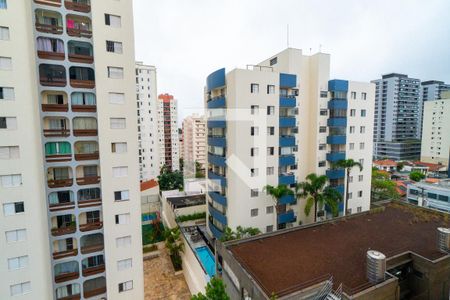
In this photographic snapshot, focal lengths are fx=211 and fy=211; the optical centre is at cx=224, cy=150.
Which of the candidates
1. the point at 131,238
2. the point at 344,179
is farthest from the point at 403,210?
the point at 131,238

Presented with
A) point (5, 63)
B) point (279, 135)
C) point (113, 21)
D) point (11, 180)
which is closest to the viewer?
point (5, 63)

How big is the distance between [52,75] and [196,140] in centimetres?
5710

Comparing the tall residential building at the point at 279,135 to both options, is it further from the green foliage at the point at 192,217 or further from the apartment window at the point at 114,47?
the apartment window at the point at 114,47

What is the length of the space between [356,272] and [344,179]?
16.8 m

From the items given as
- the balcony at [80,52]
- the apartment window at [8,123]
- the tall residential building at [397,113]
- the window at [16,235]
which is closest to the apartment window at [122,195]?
the window at [16,235]

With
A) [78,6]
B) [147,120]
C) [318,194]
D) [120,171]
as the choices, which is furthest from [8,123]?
[147,120]

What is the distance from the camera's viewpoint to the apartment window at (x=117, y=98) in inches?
597

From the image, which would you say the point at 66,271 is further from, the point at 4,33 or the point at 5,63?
the point at 4,33

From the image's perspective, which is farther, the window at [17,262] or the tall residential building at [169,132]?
the tall residential building at [169,132]

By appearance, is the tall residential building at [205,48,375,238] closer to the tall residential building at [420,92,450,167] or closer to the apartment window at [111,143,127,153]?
the apartment window at [111,143,127,153]

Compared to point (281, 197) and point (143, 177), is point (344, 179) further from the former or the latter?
point (143, 177)

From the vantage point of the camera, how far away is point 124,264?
643 inches

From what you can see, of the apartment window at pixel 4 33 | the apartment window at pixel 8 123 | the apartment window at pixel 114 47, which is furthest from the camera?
the apartment window at pixel 114 47

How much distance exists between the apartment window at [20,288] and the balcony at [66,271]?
1.55 m
